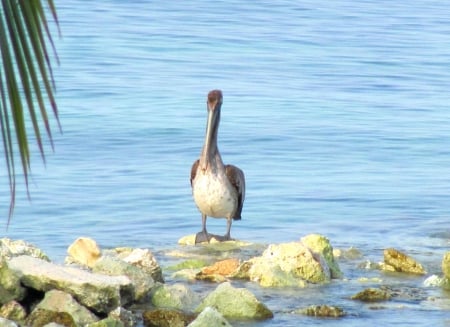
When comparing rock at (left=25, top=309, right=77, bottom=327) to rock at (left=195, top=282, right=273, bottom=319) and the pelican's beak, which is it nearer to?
rock at (left=195, top=282, right=273, bottom=319)

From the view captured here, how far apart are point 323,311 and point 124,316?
1.29 meters

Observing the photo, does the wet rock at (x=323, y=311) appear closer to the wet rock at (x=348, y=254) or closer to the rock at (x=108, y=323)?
the rock at (x=108, y=323)

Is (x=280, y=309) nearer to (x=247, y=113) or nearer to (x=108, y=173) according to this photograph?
(x=108, y=173)

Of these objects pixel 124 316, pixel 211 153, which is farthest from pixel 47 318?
pixel 211 153

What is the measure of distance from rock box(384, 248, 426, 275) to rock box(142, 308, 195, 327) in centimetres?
245

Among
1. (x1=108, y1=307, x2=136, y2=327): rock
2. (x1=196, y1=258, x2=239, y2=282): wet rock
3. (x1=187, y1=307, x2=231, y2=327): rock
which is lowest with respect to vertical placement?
(x1=196, y1=258, x2=239, y2=282): wet rock

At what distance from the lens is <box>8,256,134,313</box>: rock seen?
6.02 meters

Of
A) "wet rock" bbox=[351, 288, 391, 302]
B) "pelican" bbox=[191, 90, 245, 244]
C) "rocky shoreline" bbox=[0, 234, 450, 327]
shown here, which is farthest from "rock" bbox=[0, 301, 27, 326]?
"pelican" bbox=[191, 90, 245, 244]

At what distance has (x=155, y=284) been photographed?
22.7ft

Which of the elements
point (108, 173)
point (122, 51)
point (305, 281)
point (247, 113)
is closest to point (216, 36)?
point (122, 51)

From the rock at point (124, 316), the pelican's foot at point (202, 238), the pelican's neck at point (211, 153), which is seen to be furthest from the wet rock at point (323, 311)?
the pelican's neck at point (211, 153)

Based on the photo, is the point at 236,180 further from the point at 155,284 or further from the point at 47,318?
the point at 47,318

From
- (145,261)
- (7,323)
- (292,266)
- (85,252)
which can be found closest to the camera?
(7,323)

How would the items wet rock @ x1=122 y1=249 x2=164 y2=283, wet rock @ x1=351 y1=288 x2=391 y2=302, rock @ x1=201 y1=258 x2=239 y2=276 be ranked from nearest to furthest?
wet rock @ x1=122 y1=249 x2=164 y2=283 < wet rock @ x1=351 y1=288 x2=391 y2=302 < rock @ x1=201 y1=258 x2=239 y2=276
